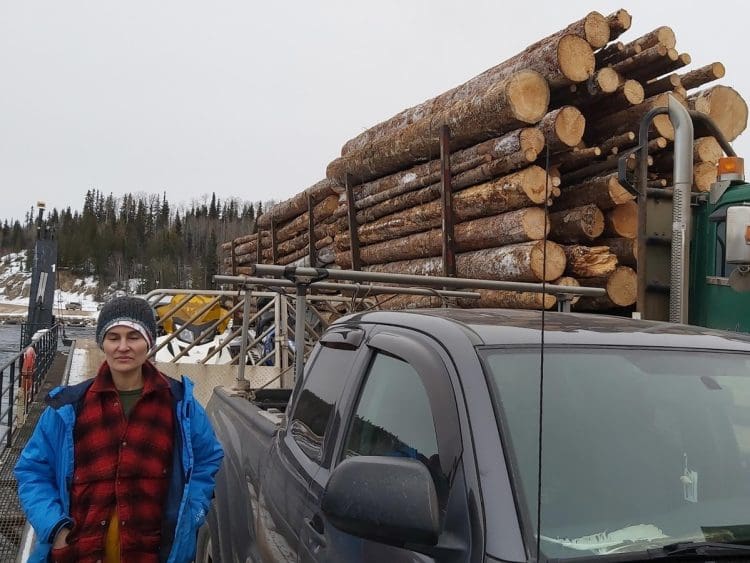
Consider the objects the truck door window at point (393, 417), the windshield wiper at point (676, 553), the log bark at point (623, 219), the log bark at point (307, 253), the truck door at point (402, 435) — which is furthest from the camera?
the log bark at point (307, 253)

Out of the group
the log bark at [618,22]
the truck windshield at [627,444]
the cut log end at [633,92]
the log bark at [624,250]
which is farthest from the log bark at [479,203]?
the truck windshield at [627,444]

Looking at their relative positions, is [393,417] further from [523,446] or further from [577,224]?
[577,224]

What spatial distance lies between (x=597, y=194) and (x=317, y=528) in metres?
5.79

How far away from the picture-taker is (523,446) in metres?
1.79

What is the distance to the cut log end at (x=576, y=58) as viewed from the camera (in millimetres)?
7281

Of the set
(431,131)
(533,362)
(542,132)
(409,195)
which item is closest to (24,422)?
(409,195)

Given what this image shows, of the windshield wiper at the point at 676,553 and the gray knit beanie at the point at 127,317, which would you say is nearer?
the windshield wiper at the point at 676,553

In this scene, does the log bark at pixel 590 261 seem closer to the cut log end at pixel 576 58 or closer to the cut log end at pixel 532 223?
the cut log end at pixel 532 223

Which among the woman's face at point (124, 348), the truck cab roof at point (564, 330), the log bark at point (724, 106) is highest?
the log bark at point (724, 106)

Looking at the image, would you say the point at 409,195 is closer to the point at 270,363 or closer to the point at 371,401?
the point at 270,363

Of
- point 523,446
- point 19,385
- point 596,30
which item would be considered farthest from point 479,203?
point 19,385

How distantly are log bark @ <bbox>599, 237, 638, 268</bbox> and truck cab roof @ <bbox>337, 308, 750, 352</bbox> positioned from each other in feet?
16.1

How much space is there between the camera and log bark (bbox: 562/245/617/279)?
282 inches

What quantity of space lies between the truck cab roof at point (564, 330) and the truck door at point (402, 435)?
0.34 ft
